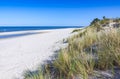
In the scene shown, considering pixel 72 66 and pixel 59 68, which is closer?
pixel 72 66

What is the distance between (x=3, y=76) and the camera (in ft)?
14.8

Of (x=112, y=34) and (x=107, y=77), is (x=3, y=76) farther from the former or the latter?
(x=112, y=34)

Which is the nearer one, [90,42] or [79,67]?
[79,67]

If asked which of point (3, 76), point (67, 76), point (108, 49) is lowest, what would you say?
point (3, 76)

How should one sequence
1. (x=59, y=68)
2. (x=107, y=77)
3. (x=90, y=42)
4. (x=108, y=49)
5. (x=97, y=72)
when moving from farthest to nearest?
(x=90, y=42)
(x=108, y=49)
(x=59, y=68)
(x=97, y=72)
(x=107, y=77)

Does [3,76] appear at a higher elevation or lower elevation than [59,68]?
lower

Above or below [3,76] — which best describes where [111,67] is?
above

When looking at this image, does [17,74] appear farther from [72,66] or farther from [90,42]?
[90,42]

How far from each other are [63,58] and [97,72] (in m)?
0.80

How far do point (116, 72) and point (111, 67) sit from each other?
222 mm

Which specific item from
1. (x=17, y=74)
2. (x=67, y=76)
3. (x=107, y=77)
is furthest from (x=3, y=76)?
(x=107, y=77)

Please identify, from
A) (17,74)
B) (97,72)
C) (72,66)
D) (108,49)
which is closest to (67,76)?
(72,66)

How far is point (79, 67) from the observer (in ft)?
11.5

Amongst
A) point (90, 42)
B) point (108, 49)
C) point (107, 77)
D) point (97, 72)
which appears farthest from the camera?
point (90, 42)
